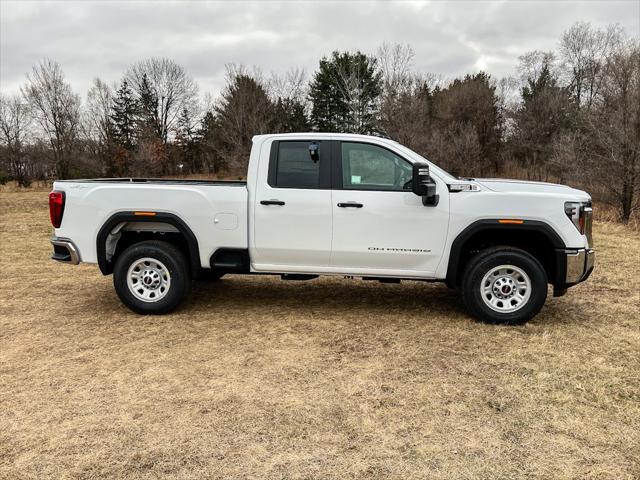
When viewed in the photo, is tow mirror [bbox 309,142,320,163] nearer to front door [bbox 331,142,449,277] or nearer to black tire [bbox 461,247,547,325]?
front door [bbox 331,142,449,277]

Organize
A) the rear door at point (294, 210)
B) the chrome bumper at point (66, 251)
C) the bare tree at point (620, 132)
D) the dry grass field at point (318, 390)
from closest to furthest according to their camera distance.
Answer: the dry grass field at point (318, 390) < the rear door at point (294, 210) < the chrome bumper at point (66, 251) < the bare tree at point (620, 132)

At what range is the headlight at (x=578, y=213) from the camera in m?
5.00

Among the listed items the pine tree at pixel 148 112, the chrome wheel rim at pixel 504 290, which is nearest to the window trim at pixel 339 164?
the chrome wheel rim at pixel 504 290

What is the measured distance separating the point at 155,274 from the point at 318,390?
2.69m

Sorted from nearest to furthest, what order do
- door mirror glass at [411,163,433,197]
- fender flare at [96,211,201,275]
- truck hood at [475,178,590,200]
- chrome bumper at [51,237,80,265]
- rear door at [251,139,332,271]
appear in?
door mirror glass at [411,163,433,197] < truck hood at [475,178,590,200] < rear door at [251,139,332,271] < fender flare at [96,211,201,275] < chrome bumper at [51,237,80,265]

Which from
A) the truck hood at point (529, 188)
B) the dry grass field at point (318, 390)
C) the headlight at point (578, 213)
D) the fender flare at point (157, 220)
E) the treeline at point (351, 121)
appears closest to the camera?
the dry grass field at point (318, 390)

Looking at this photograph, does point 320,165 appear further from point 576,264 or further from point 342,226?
point 576,264

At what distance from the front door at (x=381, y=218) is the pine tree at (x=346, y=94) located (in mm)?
28302

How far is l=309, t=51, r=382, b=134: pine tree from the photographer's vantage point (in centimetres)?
3534

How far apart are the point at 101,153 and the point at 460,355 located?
146 ft

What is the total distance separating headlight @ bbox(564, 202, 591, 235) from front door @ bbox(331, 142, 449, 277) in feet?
3.98

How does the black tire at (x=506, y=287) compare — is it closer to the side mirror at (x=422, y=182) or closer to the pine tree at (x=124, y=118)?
the side mirror at (x=422, y=182)

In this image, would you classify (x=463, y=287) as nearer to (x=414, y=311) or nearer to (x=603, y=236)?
(x=414, y=311)

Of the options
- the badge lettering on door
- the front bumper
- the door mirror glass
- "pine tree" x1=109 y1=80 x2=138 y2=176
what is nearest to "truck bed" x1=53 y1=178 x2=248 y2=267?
the badge lettering on door
